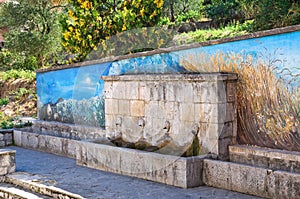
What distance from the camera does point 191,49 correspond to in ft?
30.2

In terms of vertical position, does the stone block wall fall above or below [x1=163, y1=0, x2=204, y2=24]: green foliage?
below

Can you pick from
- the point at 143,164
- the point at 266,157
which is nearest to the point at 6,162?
the point at 143,164

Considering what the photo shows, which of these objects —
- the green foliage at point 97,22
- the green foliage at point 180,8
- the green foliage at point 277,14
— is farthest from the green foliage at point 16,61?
the green foliage at point 277,14

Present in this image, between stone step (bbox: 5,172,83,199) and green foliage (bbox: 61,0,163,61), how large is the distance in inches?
273

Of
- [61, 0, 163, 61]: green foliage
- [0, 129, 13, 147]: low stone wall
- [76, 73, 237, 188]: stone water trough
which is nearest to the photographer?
[76, 73, 237, 188]: stone water trough

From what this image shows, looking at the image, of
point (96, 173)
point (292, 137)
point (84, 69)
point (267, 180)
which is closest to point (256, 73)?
point (292, 137)

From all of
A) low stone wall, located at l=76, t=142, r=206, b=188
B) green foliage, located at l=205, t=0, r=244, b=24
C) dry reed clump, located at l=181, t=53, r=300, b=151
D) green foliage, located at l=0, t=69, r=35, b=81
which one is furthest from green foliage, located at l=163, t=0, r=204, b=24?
dry reed clump, located at l=181, t=53, r=300, b=151

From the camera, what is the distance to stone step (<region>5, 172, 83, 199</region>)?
25.7 ft

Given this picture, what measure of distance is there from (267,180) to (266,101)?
1.53 meters

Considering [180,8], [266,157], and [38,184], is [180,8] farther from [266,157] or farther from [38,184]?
[266,157]

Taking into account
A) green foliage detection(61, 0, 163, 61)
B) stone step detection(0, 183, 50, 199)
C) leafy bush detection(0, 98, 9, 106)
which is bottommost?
stone step detection(0, 183, 50, 199)

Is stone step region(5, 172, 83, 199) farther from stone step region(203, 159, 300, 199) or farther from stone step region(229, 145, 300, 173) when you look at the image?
stone step region(229, 145, 300, 173)

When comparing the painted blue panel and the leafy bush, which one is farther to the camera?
the leafy bush

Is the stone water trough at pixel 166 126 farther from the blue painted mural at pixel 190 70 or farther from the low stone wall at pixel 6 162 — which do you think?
the low stone wall at pixel 6 162
